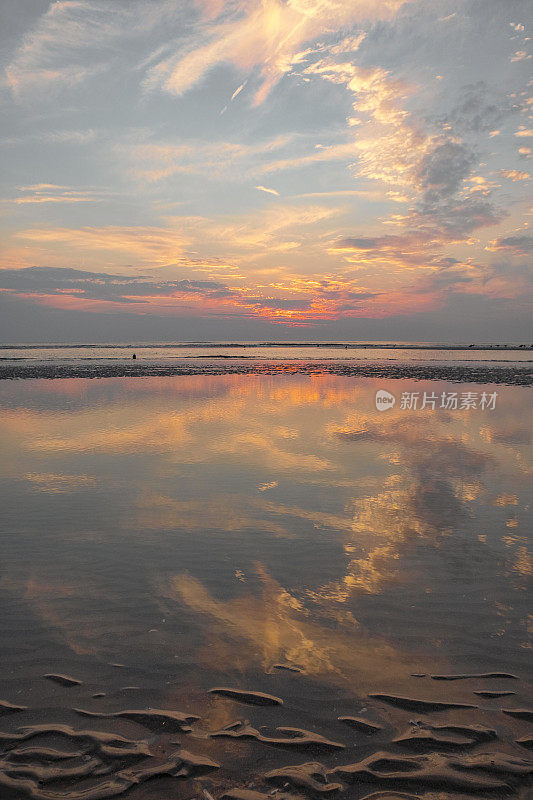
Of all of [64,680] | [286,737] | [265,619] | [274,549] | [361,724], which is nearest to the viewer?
[286,737]

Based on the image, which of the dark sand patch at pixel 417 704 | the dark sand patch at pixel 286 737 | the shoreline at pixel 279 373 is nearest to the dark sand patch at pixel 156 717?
the dark sand patch at pixel 286 737

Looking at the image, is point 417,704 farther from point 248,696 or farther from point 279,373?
point 279,373

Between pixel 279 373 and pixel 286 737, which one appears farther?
pixel 279 373

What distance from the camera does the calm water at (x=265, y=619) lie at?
3.69 m

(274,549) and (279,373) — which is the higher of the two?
(279,373)

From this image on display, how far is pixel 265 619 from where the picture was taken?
18.3 feet

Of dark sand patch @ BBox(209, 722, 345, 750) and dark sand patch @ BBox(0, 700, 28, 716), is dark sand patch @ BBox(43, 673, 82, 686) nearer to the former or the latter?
dark sand patch @ BBox(0, 700, 28, 716)

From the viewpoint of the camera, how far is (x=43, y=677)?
15.1 feet

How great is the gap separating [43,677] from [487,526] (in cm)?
720

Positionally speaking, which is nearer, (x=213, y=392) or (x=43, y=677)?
(x=43, y=677)

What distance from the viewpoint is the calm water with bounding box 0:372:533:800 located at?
145 inches

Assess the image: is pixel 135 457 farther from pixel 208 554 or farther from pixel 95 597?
pixel 95 597

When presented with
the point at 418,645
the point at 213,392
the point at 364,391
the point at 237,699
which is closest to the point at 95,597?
→ the point at 237,699

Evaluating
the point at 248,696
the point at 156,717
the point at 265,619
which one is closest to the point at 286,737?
the point at 248,696
